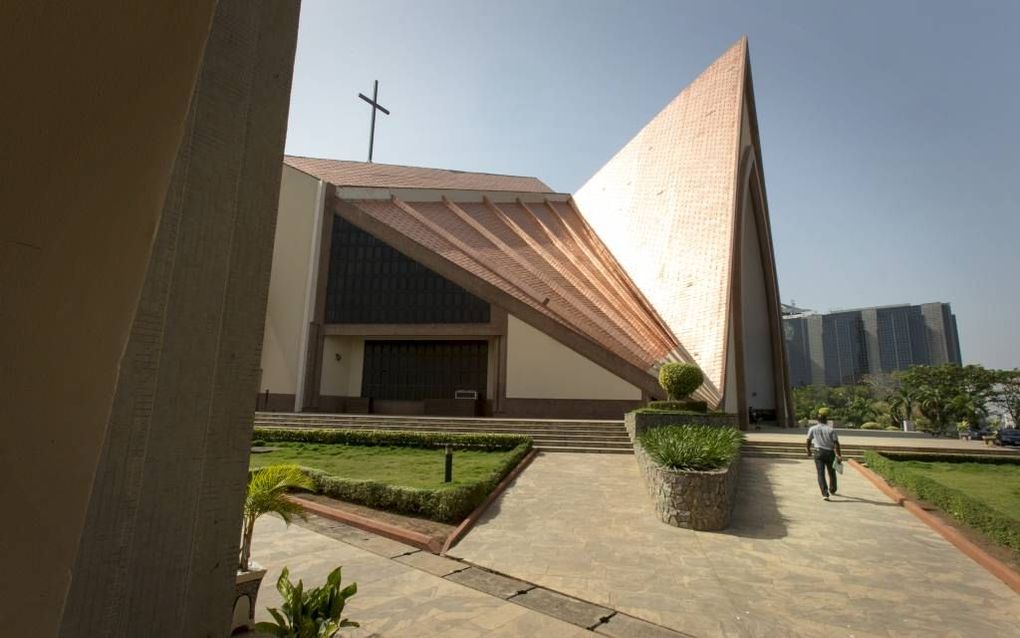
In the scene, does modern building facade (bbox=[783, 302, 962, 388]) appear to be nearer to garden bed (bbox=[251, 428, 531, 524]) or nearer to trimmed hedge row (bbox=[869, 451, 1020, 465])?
trimmed hedge row (bbox=[869, 451, 1020, 465])

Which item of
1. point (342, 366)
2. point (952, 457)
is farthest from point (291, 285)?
point (952, 457)

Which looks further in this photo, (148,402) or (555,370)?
(555,370)

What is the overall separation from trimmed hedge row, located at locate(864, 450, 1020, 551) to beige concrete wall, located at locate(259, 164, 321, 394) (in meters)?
18.7

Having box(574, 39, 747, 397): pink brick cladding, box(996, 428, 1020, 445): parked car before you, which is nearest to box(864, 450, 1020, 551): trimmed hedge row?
box(574, 39, 747, 397): pink brick cladding

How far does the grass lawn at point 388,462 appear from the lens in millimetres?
8797

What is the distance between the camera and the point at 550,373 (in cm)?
1809

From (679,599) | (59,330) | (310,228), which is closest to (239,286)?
(59,330)

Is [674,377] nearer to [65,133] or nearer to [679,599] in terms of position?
[679,599]

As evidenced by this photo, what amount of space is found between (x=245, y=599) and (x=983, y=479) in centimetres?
1260

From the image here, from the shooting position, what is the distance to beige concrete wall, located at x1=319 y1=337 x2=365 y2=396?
20969 mm

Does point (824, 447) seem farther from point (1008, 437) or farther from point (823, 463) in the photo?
point (1008, 437)

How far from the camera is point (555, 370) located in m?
18.0

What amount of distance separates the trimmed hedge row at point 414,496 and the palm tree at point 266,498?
3081 millimetres

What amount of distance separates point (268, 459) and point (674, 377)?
1028 centimetres
